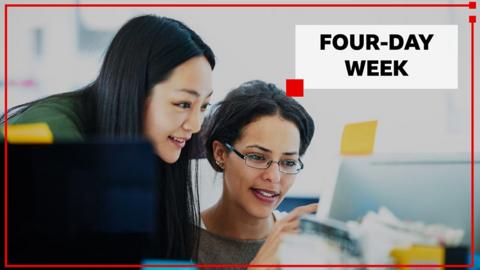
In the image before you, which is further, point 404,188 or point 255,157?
point 255,157

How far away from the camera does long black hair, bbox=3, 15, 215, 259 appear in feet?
6.13

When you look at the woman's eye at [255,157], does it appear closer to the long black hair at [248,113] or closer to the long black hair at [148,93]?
the long black hair at [248,113]

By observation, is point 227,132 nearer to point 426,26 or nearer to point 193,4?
point 193,4

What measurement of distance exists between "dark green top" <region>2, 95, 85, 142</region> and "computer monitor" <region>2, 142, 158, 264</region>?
284 mm

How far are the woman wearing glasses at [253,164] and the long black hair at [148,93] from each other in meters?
0.07

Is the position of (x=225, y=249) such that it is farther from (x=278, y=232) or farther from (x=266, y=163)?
(x=266, y=163)

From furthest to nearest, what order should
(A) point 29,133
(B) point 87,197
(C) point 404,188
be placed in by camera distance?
(A) point 29,133 < (C) point 404,188 < (B) point 87,197

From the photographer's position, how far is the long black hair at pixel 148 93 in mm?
1868

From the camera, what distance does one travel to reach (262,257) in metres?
1.90

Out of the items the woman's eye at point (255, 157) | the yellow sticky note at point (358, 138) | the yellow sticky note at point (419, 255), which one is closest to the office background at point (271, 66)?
the yellow sticky note at point (358, 138)

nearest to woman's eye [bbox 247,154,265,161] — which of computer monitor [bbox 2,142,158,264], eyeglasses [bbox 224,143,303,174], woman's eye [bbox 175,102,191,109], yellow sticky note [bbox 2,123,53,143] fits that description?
eyeglasses [bbox 224,143,303,174]

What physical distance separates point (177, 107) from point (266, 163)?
0.32m

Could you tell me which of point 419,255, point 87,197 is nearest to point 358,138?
point 419,255

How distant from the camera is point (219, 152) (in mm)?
1921
